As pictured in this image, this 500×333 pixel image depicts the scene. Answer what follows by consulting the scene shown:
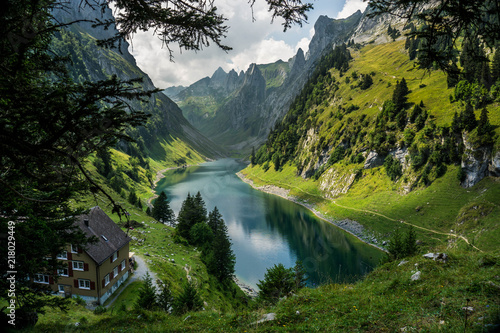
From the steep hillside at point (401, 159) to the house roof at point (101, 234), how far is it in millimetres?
42336

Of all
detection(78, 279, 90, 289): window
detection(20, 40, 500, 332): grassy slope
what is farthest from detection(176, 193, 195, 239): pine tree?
detection(78, 279, 90, 289): window

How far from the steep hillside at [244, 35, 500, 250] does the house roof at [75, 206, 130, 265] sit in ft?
139

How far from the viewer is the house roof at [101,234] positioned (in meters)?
26.8

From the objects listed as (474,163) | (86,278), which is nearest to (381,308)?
(86,278)

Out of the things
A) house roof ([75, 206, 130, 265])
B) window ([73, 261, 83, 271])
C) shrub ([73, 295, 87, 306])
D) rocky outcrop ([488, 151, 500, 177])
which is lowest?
shrub ([73, 295, 87, 306])

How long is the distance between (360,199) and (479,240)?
3420 cm

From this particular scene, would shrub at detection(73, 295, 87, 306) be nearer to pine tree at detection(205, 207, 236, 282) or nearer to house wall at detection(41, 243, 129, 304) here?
house wall at detection(41, 243, 129, 304)

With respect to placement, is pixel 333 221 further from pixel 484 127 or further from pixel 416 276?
pixel 416 276

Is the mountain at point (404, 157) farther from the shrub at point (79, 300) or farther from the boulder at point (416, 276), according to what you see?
the shrub at point (79, 300)

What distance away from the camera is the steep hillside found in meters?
45.2

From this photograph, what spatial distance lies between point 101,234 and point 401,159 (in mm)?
73562

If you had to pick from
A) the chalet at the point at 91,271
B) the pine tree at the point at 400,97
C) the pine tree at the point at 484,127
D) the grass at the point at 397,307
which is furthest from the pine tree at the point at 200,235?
the pine tree at the point at 400,97

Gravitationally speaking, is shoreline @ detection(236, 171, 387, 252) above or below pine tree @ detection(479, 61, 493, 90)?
below

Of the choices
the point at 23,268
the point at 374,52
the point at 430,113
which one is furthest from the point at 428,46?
the point at 374,52
